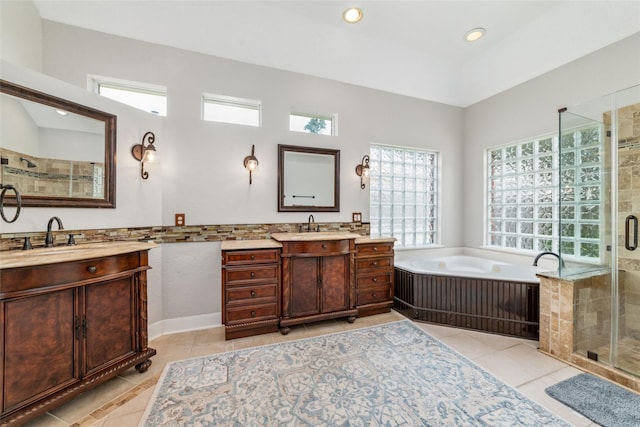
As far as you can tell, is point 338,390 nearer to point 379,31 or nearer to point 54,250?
point 54,250

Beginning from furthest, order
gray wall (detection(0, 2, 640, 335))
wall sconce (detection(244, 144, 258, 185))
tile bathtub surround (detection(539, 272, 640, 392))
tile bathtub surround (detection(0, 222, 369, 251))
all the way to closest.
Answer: wall sconce (detection(244, 144, 258, 185)) → gray wall (detection(0, 2, 640, 335)) → tile bathtub surround (detection(539, 272, 640, 392)) → tile bathtub surround (detection(0, 222, 369, 251))

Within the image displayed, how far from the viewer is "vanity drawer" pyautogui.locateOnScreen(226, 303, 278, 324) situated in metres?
2.35

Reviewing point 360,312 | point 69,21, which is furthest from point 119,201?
point 360,312

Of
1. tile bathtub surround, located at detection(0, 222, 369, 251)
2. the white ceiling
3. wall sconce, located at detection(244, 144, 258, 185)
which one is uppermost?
the white ceiling

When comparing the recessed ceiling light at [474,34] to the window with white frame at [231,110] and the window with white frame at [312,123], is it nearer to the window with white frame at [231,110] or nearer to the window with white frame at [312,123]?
the window with white frame at [312,123]

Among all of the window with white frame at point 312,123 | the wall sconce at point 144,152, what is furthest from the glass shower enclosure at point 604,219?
the wall sconce at point 144,152

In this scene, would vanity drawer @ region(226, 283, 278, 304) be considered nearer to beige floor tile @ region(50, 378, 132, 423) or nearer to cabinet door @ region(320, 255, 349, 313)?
cabinet door @ region(320, 255, 349, 313)

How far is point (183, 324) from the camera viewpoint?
2617 millimetres

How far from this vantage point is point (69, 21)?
2.25 meters

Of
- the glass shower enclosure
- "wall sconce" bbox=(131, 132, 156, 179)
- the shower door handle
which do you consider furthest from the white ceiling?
the shower door handle

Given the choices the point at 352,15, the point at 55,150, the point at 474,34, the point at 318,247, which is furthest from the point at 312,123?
the point at 55,150

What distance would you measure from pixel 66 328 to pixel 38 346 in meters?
0.13

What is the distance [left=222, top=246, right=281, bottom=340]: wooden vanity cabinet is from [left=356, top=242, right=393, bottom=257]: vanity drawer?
0.96 meters

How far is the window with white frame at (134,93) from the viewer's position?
243 centimetres
